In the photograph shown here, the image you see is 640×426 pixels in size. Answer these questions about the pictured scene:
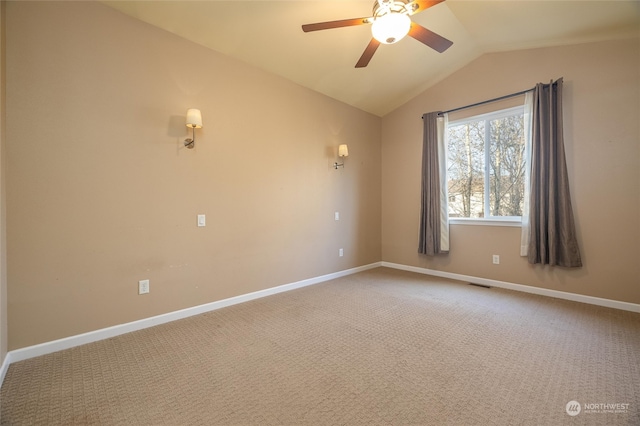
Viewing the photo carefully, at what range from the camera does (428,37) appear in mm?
2305

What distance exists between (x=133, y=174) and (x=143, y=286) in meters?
1.02

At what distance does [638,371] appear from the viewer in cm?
180

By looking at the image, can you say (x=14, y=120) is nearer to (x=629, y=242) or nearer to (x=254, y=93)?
(x=254, y=93)

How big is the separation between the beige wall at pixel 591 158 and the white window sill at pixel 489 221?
7 cm

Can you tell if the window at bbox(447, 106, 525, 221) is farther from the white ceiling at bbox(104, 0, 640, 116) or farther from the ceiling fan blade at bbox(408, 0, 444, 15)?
the ceiling fan blade at bbox(408, 0, 444, 15)

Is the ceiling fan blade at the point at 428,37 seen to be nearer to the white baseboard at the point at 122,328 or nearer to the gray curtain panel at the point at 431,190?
the gray curtain panel at the point at 431,190

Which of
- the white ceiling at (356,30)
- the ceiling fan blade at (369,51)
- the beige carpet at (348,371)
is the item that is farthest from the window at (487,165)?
the ceiling fan blade at (369,51)

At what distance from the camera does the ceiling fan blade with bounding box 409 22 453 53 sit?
7.18 feet

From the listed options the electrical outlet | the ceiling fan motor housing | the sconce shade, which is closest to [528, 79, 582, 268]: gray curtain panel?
the ceiling fan motor housing

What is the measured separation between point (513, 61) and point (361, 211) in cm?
286

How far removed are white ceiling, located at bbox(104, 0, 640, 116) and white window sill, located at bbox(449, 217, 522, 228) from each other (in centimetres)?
212

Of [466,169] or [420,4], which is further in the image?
[466,169]

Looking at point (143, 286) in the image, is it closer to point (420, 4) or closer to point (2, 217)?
point (2, 217)

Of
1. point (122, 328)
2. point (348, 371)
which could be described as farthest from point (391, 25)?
point (122, 328)
